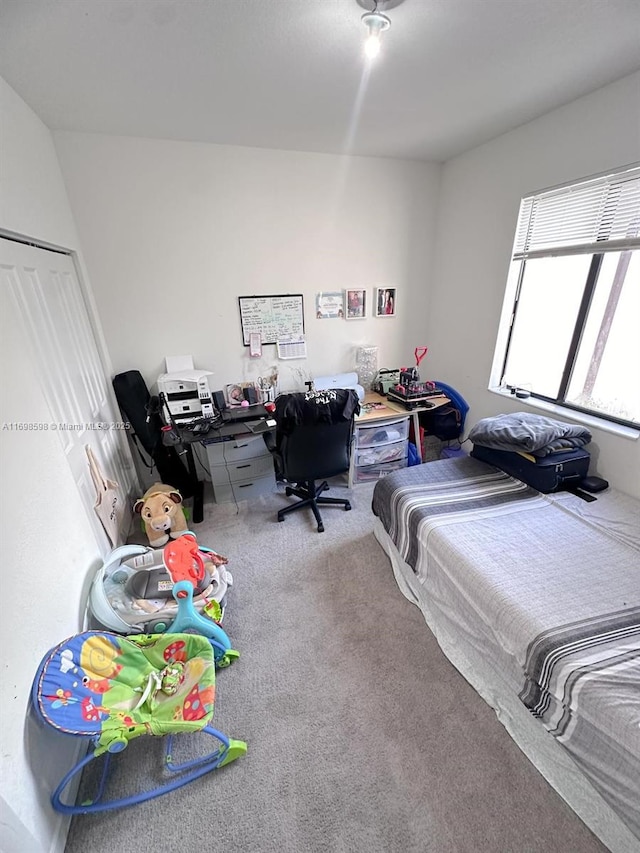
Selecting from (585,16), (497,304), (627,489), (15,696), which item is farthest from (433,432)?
(15,696)

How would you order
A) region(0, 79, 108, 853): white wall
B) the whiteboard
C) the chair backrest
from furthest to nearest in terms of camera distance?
the whiteboard
the chair backrest
region(0, 79, 108, 853): white wall

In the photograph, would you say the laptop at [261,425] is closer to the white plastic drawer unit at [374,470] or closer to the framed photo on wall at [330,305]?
the white plastic drawer unit at [374,470]

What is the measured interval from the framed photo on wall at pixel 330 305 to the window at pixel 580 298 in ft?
4.26

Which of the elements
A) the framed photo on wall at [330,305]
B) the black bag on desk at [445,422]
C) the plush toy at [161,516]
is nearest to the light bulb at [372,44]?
the framed photo on wall at [330,305]

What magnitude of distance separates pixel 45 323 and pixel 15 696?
154cm

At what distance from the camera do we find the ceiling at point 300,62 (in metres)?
1.22

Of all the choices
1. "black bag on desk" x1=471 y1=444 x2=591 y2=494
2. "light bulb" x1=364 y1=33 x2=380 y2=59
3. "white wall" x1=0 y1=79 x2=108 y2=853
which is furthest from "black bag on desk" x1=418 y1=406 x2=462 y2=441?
"white wall" x1=0 y1=79 x2=108 y2=853

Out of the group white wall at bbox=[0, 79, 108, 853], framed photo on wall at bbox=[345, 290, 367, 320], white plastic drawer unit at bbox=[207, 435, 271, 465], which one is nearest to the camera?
white wall at bbox=[0, 79, 108, 853]

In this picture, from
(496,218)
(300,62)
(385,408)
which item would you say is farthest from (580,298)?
(300,62)

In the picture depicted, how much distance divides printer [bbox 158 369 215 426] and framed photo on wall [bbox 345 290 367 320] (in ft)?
4.42

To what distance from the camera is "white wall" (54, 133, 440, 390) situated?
2.27 m

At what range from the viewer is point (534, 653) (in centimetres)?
123

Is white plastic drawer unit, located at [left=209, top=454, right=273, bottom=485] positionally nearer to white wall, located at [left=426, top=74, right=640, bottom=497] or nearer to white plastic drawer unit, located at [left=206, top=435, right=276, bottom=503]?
white plastic drawer unit, located at [left=206, top=435, right=276, bottom=503]

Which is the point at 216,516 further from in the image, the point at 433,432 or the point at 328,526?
the point at 433,432
